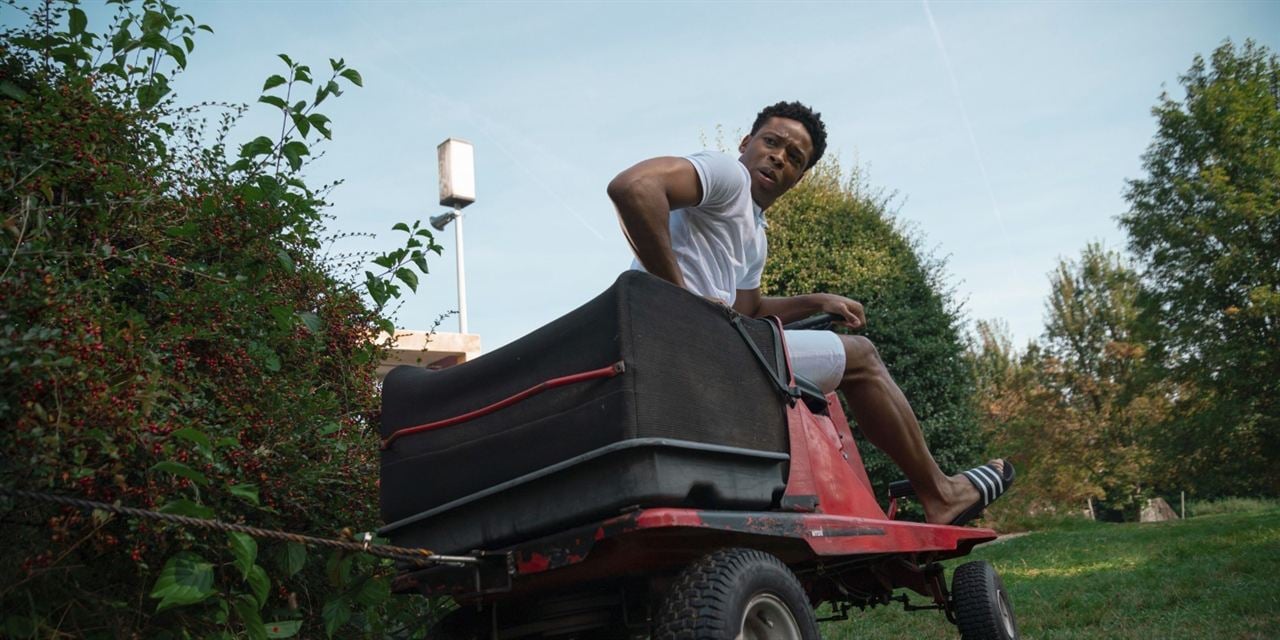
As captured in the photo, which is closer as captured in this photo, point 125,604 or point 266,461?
point 125,604

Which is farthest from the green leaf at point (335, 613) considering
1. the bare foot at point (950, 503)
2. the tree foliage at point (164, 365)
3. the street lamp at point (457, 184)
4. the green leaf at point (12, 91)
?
the street lamp at point (457, 184)

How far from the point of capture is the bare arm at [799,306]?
3535 millimetres

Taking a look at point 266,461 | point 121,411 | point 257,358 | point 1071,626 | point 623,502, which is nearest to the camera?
point 623,502

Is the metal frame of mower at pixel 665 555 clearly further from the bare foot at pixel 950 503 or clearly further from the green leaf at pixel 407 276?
the green leaf at pixel 407 276

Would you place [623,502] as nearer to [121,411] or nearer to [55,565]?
[121,411]

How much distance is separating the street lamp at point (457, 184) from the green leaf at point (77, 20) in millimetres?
12348

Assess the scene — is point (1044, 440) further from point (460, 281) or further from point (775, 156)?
point (775, 156)

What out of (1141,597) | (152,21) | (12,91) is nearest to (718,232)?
(152,21)

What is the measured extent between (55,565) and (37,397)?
1.50 feet

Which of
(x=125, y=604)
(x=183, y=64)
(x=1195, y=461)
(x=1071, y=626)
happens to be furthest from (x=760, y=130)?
(x=1195, y=461)

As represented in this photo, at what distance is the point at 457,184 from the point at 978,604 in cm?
1317

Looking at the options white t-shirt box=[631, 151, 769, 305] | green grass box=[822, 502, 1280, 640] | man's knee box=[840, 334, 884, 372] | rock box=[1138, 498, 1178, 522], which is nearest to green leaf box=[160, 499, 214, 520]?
white t-shirt box=[631, 151, 769, 305]

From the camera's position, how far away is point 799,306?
3.77 meters

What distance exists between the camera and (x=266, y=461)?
8.82 feet
